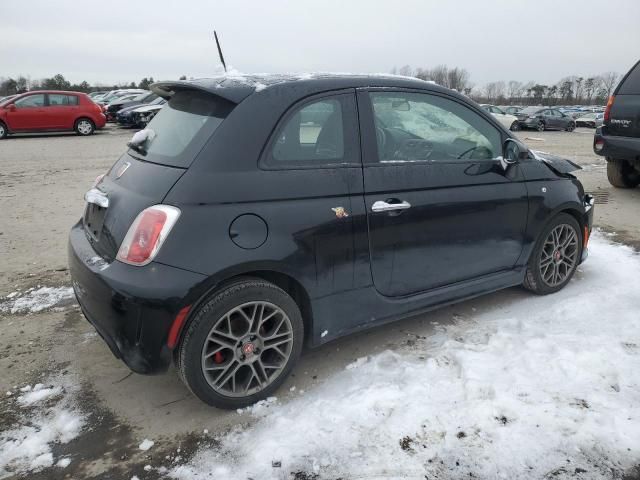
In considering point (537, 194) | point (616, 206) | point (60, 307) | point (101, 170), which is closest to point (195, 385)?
point (60, 307)

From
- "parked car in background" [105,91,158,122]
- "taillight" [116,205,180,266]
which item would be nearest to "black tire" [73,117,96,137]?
"parked car in background" [105,91,158,122]

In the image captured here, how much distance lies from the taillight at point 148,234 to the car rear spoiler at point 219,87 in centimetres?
71

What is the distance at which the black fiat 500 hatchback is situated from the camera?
248cm

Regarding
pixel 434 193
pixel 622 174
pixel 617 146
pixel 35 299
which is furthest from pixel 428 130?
pixel 622 174

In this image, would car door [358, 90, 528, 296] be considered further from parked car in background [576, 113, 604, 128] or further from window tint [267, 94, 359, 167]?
parked car in background [576, 113, 604, 128]

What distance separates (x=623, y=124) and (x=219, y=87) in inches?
254

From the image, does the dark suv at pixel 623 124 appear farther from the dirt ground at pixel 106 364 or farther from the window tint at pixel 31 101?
the window tint at pixel 31 101

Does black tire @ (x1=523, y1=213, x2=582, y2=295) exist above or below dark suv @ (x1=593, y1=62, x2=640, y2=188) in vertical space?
below

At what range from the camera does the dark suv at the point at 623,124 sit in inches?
275

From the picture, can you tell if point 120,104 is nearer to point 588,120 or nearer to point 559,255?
point 559,255

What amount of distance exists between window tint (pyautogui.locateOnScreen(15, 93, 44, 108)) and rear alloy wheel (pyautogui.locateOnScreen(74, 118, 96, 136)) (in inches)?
49.2

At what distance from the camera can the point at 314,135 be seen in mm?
2857

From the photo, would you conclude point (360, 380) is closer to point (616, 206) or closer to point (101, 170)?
point (616, 206)

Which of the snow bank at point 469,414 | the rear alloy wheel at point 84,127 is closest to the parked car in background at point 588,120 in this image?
the rear alloy wheel at point 84,127
